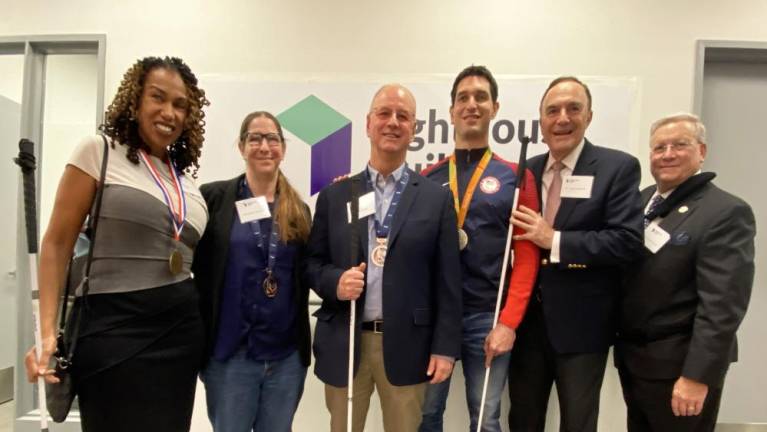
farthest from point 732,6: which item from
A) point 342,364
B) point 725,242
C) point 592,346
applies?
point 342,364

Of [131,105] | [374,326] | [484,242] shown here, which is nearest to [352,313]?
[374,326]

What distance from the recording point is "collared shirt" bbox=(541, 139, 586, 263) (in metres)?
1.78

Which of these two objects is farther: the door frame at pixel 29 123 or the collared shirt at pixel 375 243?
the door frame at pixel 29 123

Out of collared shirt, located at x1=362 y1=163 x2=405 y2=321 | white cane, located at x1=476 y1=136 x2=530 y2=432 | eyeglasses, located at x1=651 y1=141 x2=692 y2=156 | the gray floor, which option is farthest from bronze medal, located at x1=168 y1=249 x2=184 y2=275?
the gray floor

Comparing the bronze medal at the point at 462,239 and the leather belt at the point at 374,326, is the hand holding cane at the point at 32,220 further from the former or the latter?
the bronze medal at the point at 462,239

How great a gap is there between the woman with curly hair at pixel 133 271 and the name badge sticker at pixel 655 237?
1.92 m

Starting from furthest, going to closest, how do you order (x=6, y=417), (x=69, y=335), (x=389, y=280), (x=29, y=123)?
(x=6, y=417), (x=29, y=123), (x=389, y=280), (x=69, y=335)

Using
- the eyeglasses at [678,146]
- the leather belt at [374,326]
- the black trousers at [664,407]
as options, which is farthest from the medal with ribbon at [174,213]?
the eyeglasses at [678,146]

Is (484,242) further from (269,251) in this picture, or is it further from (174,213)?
(174,213)

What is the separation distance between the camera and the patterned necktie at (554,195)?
6.33 ft

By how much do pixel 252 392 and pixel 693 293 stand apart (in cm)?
192

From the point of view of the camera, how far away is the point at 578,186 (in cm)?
186

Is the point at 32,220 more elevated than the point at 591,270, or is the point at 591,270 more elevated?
the point at 32,220

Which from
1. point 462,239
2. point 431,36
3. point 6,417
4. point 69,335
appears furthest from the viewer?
point 6,417
